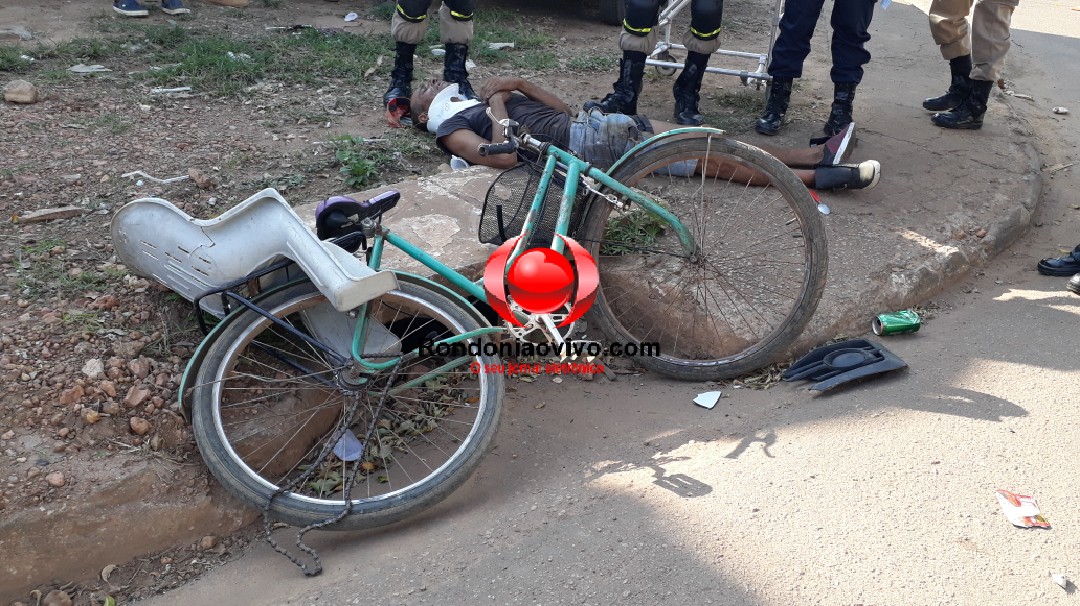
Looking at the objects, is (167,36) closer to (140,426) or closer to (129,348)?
(129,348)

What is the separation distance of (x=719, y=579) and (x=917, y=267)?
2042 millimetres

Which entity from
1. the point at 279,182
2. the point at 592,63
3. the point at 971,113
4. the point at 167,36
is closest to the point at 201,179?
the point at 279,182

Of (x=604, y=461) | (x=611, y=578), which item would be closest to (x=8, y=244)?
(x=604, y=461)

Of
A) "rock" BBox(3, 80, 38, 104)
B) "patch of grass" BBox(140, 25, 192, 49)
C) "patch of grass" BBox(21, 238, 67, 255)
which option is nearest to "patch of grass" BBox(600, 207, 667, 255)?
"patch of grass" BBox(21, 238, 67, 255)

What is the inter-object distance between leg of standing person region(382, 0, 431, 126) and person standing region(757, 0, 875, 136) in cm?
206

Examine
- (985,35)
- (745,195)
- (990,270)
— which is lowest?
(990,270)

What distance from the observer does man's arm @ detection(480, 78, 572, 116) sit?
4.15m

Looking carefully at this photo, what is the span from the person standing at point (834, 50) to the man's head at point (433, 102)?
5.92 feet

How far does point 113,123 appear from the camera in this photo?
4.35m

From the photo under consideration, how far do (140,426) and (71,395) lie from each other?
0.23 meters

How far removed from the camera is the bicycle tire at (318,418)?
235cm

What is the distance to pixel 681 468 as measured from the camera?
2.51m

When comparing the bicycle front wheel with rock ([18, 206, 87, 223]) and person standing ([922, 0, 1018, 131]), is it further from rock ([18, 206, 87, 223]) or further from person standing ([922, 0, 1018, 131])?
person standing ([922, 0, 1018, 131])

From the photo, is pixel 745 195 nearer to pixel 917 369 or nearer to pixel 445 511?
pixel 917 369
